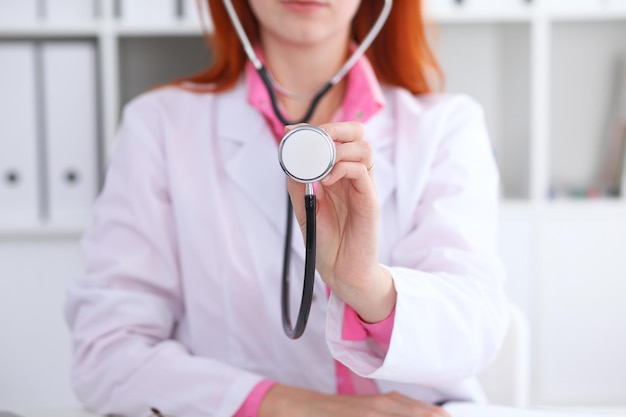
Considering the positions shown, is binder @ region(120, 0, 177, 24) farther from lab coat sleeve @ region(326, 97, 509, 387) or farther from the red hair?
lab coat sleeve @ region(326, 97, 509, 387)

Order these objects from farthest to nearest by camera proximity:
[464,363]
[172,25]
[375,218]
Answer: [172,25] → [464,363] → [375,218]

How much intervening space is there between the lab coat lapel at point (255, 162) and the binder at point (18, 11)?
90 cm

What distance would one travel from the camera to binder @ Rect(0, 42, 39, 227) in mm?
1729

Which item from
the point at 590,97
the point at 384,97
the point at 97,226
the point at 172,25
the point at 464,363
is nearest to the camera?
the point at 464,363

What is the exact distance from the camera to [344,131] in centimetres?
67

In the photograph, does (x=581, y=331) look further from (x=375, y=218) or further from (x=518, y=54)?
(x=375, y=218)

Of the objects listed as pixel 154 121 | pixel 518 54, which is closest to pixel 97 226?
pixel 154 121

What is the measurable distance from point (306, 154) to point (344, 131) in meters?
0.07

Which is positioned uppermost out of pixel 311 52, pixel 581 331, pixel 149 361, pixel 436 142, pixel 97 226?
pixel 311 52

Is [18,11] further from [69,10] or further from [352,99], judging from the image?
[352,99]

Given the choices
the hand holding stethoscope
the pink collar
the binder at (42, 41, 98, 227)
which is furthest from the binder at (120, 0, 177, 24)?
the hand holding stethoscope

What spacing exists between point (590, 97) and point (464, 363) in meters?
1.45

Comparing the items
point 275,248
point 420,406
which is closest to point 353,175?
point 420,406

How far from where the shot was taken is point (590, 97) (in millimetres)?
2121
